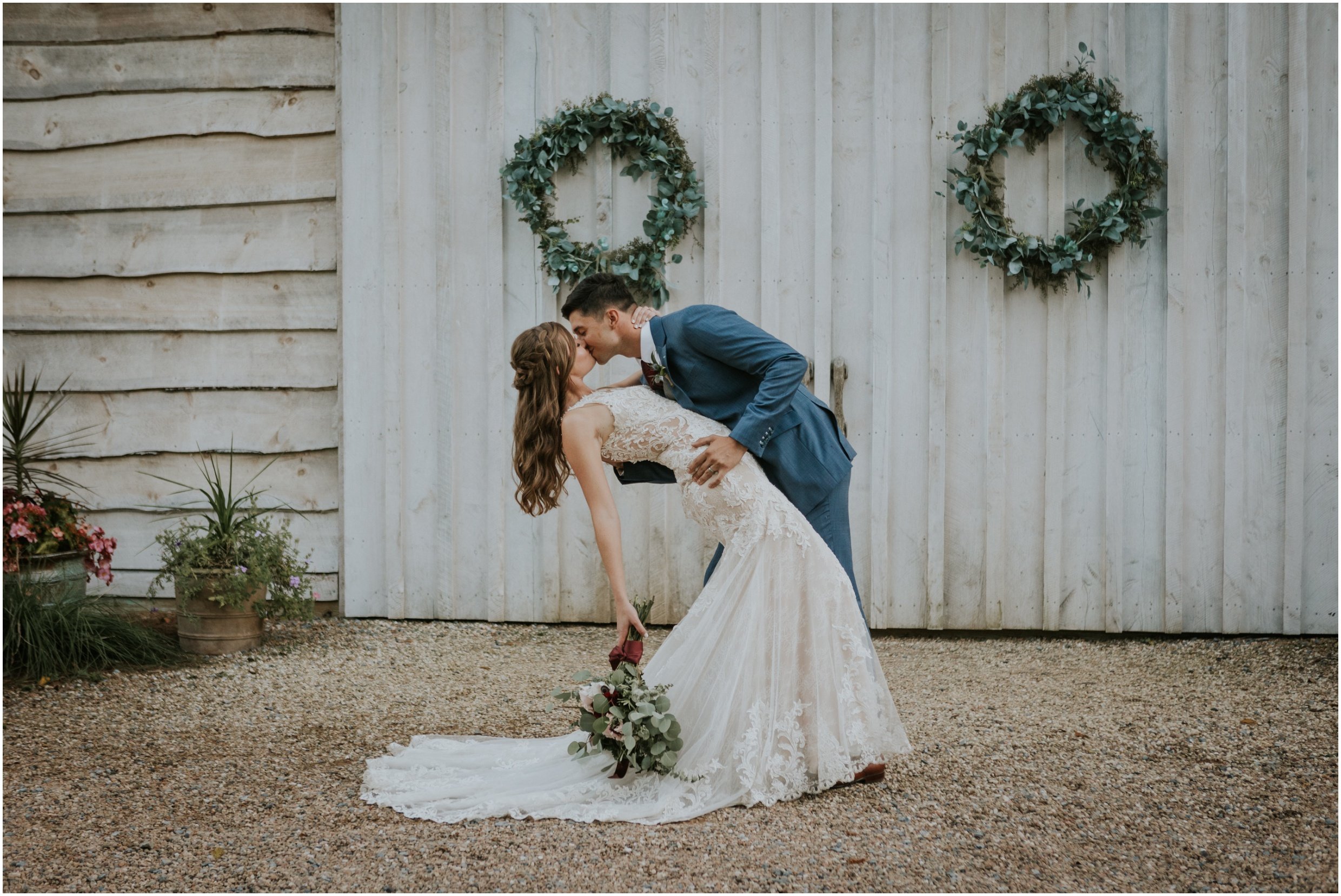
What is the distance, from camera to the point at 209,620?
4.20 m

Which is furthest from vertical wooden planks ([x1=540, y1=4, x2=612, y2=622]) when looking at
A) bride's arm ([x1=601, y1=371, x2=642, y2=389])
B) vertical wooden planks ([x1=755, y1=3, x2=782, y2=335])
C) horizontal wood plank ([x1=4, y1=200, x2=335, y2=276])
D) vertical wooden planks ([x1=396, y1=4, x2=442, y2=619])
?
bride's arm ([x1=601, y1=371, x2=642, y2=389])

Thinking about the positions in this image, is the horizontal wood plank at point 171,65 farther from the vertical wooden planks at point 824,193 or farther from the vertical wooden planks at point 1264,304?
the vertical wooden planks at point 1264,304

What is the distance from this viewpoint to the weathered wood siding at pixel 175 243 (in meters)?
4.84

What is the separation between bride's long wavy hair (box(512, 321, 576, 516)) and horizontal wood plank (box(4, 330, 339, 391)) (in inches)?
103

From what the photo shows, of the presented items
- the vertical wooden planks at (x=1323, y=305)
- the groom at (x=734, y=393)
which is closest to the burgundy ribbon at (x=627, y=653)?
the groom at (x=734, y=393)

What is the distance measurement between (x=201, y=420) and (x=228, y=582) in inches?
46.7

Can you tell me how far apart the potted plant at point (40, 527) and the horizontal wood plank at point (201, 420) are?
0.17 metres

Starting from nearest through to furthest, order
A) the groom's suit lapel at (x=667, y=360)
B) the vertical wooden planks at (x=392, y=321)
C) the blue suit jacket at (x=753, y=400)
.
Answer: the blue suit jacket at (x=753, y=400)
the groom's suit lapel at (x=667, y=360)
the vertical wooden planks at (x=392, y=321)

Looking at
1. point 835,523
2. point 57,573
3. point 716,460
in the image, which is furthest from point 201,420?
point 835,523

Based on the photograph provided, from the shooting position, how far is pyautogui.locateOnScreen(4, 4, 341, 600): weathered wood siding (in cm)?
484

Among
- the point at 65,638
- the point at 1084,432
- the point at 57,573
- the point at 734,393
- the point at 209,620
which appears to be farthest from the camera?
the point at 1084,432

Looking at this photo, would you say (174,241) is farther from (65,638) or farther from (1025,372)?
(1025,372)

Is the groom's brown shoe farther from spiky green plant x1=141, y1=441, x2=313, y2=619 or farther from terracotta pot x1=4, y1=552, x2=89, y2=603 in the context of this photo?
terracotta pot x1=4, y1=552, x2=89, y2=603

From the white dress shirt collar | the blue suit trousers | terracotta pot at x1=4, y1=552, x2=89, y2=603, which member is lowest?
terracotta pot at x1=4, y1=552, x2=89, y2=603
